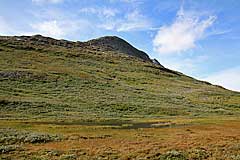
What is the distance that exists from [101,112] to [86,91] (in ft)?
87.7

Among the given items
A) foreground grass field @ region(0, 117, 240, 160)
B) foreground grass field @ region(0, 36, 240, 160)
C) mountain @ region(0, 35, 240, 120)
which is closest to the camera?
foreground grass field @ region(0, 117, 240, 160)

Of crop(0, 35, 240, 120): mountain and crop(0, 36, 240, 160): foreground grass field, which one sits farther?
crop(0, 35, 240, 120): mountain

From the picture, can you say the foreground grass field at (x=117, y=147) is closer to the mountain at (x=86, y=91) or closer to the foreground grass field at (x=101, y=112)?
the foreground grass field at (x=101, y=112)

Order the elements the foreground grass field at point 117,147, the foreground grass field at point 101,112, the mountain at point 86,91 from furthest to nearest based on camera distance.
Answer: the mountain at point 86,91, the foreground grass field at point 101,112, the foreground grass field at point 117,147

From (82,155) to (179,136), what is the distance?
17.7 m

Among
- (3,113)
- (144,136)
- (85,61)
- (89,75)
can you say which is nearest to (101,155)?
(144,136)

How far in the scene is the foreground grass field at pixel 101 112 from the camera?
116 ft

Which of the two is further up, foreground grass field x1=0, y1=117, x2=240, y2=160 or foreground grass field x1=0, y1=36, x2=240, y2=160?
foreground grass field x1=0, y1=36, x2=240, y2=160

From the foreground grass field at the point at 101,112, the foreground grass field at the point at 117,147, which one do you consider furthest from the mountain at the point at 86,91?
the foreground grass field at the point at 117,147

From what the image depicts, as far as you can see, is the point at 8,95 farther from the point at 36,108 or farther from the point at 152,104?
the point at 152,104

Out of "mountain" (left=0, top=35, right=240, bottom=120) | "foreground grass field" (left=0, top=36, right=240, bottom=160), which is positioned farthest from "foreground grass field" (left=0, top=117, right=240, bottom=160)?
Answer: "mountain" (left=0, top=35, right=240, bottom=120)

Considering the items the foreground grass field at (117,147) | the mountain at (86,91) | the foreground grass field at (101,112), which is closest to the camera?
the foreground grass field at (117,147)

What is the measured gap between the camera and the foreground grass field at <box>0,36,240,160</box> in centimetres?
3534

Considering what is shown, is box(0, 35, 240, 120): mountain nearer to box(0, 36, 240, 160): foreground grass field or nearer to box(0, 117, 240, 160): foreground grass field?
box(0, 36, 240, 160): foreground grass field
